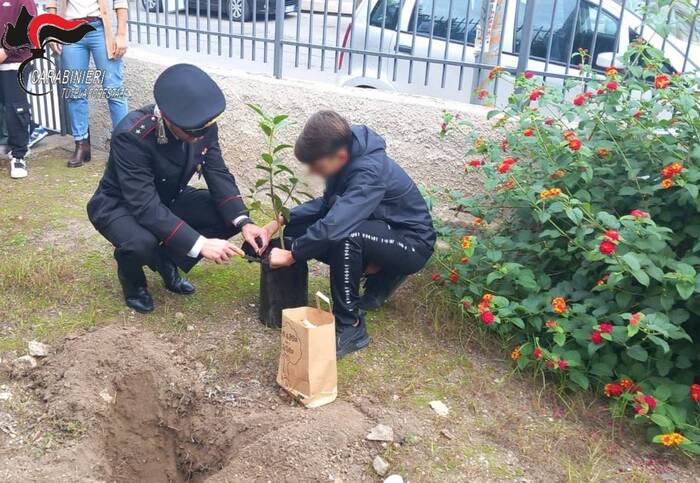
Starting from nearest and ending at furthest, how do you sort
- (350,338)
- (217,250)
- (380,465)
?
(380,465), (217,250), (350,338)

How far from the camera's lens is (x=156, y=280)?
4137 mm

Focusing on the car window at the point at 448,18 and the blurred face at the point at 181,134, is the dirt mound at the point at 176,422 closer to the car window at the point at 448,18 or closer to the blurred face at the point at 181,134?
the blurred face at the point at 181,134

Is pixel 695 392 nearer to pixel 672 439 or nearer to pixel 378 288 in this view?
pixel 672 439

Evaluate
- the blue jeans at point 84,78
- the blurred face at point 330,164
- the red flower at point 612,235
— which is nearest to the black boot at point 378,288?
the blurred face at point 330,164

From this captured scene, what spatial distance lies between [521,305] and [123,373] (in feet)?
6.28

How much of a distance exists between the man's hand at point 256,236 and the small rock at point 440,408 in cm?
116

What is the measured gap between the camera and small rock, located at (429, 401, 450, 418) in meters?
3.17

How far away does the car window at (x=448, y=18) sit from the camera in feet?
15.9

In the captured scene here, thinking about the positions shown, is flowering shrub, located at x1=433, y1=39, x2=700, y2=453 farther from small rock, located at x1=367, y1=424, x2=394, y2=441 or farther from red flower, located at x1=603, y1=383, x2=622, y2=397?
small rock, located at x1=367, y1=424, x2=394, y2=441

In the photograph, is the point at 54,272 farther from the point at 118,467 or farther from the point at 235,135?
the point at 235,135

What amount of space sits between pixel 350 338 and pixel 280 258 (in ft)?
1.87

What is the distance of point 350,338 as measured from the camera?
3541 millimetres

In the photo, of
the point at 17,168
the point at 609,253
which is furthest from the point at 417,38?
the point at 17,168

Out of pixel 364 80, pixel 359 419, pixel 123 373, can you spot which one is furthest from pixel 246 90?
pixel 359 419
